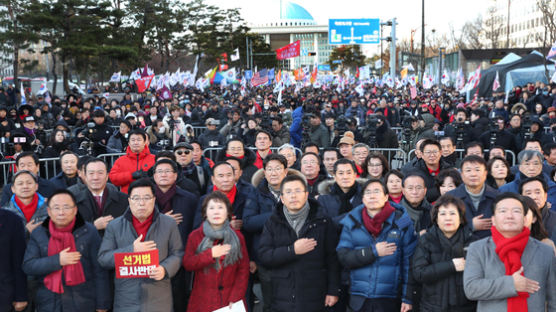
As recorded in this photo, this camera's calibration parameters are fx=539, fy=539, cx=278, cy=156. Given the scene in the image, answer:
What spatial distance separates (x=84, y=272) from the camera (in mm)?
4180

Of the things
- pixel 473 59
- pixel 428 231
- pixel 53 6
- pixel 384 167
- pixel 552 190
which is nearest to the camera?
pixel 428 231

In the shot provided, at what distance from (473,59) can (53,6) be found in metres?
33.8

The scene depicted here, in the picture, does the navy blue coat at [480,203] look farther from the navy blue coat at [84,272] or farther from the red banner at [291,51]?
the red banner at [291,51]

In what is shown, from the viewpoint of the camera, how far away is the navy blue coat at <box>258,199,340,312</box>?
4.16 metres

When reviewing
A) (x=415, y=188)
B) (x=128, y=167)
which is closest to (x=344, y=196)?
(x=415, y=188)

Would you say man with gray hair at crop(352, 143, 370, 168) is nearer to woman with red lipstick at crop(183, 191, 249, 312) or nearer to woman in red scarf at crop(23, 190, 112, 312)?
woman with red lipstick at crop(183, 191, 249, 312)

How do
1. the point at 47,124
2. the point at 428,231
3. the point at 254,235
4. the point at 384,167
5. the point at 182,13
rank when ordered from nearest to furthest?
the point at 428,231
the point at 254,235
the point at 384,167
the point at 47,124
the point at 182,13

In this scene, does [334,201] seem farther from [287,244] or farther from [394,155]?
[394,155]

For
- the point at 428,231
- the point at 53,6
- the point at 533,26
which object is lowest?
the point at 428,231

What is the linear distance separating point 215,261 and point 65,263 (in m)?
1.11

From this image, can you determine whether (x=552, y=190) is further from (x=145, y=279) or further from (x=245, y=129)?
(x=245, y=129)

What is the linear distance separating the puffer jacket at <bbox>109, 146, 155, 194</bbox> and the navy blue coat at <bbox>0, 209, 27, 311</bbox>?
6.39 feet

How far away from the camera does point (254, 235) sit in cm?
494

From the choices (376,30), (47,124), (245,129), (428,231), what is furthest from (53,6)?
(428,231)
